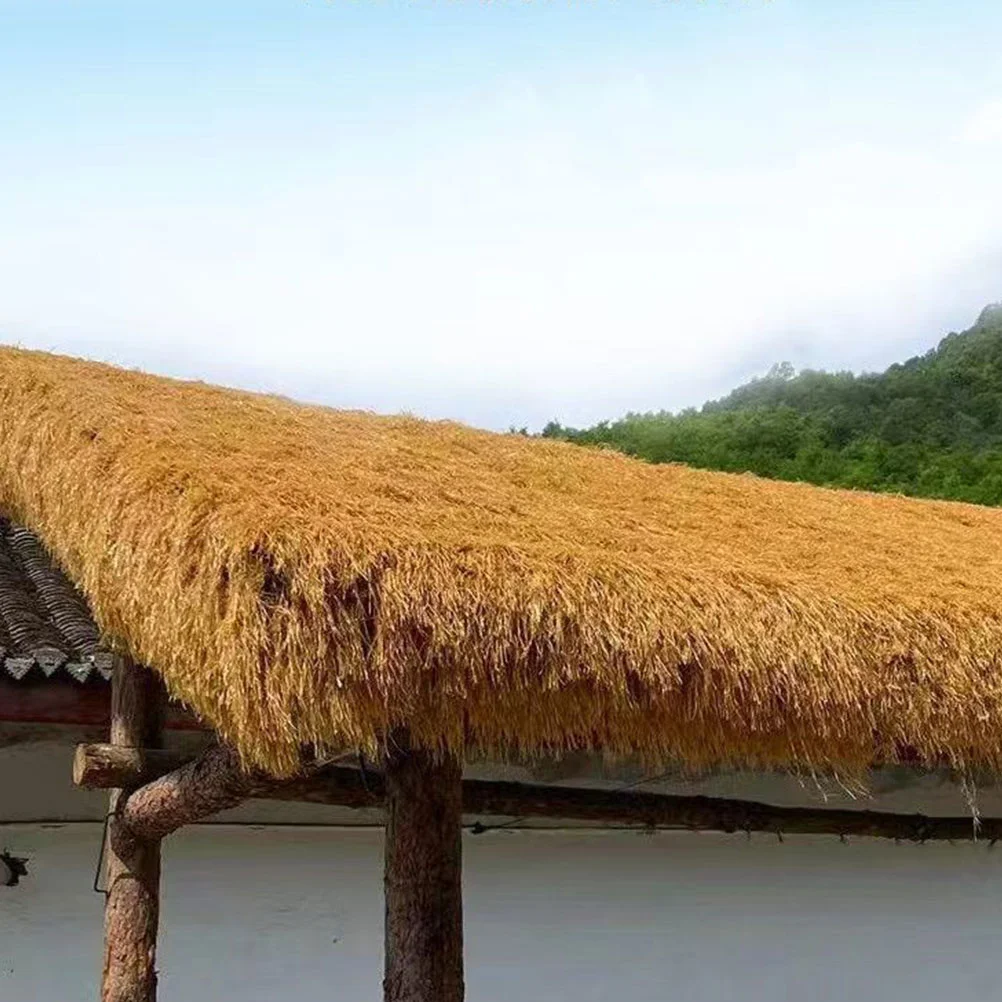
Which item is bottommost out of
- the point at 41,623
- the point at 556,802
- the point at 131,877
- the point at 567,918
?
the point at 567,918

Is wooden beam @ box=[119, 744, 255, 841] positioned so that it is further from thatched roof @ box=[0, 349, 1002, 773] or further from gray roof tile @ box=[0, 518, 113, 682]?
gray roof tile @ box=[0, 518, 113, 682]

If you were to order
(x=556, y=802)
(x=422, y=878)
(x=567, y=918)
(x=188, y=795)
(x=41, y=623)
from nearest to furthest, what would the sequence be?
(x=422, y=878) → (x=188, y=795) → (x=556, y=802) → (x=41, y=623) → (x=567, y=918)

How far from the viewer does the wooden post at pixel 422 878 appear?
2.90 metres

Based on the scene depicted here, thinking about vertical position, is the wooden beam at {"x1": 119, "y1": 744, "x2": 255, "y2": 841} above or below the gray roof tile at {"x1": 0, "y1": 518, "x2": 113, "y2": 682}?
below

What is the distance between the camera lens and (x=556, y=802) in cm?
351

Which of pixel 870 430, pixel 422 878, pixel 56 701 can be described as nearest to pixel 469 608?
pixel 422 878

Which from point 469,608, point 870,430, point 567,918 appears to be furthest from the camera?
point 870,430

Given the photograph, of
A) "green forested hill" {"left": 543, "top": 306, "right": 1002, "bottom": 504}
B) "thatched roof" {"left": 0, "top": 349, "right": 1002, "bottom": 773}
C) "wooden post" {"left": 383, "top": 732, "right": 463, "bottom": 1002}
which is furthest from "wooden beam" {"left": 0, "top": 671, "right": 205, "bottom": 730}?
"green forested hill" {"left": 543, "top": 306, "right": 1002, "bottom": 504}

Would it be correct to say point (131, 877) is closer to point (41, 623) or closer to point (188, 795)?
point (188, 795)

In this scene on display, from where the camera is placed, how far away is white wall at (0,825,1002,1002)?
156 inches

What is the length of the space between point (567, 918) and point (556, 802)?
1.07 meters

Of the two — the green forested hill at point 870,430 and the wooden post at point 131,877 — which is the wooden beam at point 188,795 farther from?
the green forested hill at point 870,430

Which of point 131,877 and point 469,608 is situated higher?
point 469,608

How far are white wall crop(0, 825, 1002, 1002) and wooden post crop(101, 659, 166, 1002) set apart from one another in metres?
0.78
